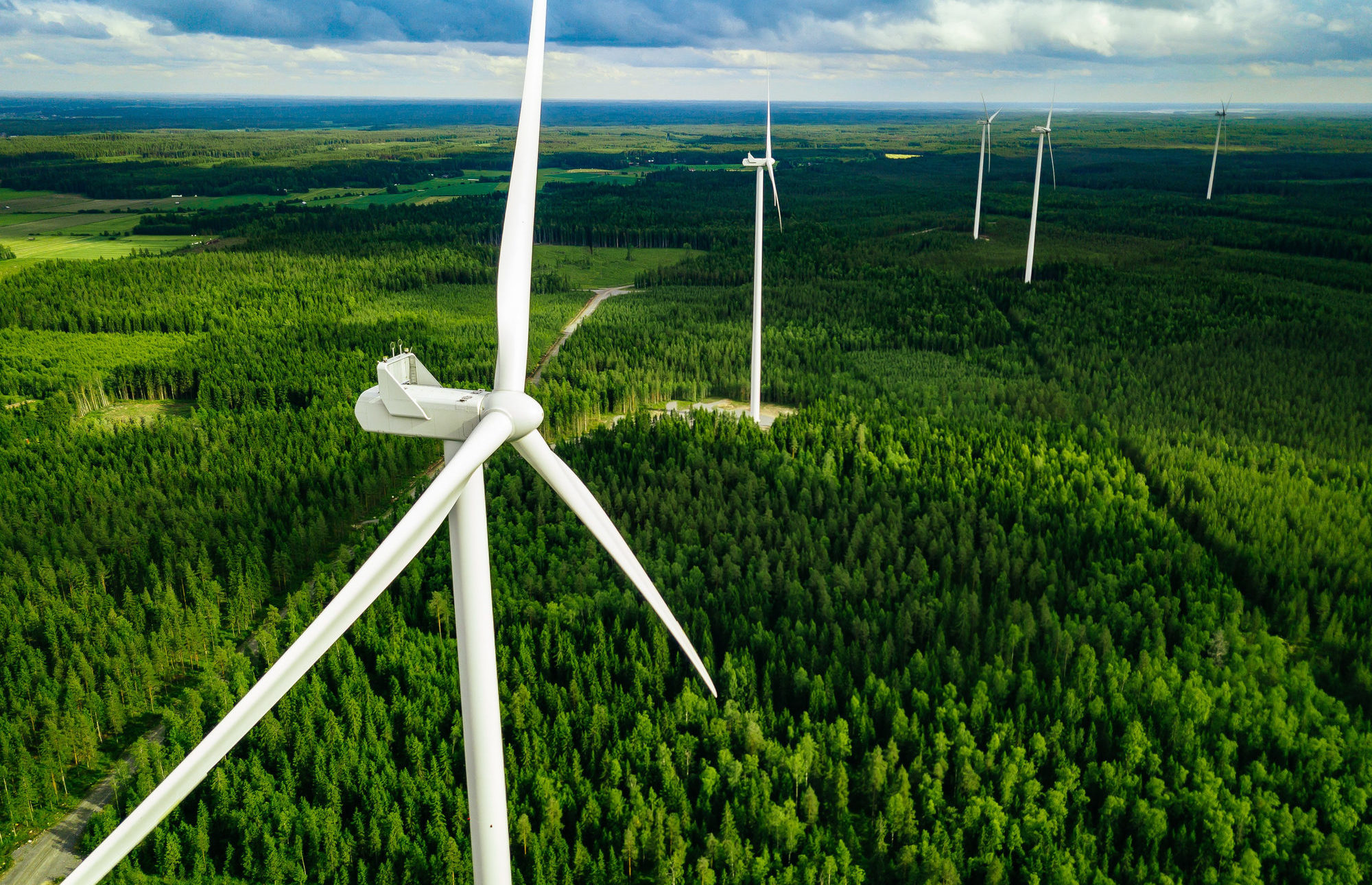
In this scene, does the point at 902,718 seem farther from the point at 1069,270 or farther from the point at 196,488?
the point at 1069,270

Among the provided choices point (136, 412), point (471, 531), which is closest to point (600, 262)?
point (136, 412)

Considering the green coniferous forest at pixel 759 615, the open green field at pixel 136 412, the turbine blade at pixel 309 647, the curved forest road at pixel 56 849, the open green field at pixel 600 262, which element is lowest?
the curved forest road at pixel 56 849

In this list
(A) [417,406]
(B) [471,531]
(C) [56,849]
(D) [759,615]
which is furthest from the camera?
(D) [759,615]

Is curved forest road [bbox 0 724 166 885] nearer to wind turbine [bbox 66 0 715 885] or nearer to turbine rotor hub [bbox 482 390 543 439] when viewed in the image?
wind turbine [bbox 66 0 715 885]

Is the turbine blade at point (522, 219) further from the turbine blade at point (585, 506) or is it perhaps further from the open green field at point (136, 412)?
the open green field at point (136, 412)

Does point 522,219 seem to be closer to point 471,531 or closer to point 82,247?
point 471,531

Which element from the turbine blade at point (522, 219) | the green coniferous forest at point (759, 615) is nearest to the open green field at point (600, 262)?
the green coniferous forest at point (759, 615)

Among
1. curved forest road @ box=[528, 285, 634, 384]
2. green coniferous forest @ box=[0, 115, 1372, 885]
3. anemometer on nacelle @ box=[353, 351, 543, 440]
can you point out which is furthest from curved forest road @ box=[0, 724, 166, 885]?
curved forest road @ box=[528, 285, 634, 384]
